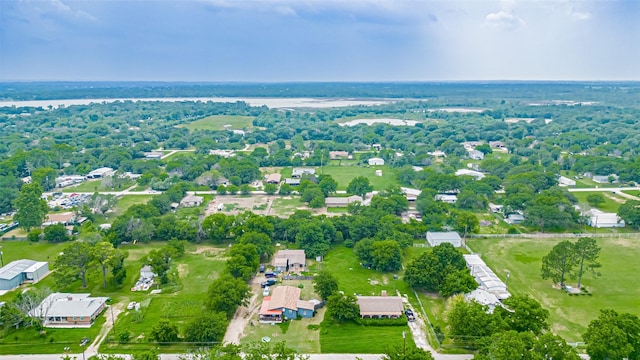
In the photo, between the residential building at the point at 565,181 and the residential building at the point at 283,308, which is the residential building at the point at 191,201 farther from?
the residential building at the point at 565,181

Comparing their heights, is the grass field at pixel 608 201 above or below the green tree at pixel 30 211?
below

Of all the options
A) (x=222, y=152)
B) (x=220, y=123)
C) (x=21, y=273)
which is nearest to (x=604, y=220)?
(x=21, y=273)

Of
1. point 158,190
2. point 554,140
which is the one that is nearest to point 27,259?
point 158,190

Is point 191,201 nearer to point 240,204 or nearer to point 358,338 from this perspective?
point 240,204

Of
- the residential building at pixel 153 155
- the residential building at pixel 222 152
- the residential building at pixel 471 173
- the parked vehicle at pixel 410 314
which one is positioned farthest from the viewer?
the residential building at pixel 222 152

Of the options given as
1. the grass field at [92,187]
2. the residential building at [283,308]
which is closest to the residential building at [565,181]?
the residential building at [283,308]

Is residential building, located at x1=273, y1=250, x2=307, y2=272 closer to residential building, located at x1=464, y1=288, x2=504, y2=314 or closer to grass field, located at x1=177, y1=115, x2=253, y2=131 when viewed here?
residential building, located at x1=464, y1=288, x2=504, y2=314

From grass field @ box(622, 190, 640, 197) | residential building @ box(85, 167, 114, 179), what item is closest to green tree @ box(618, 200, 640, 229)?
grass field @ box(622, 190, 640, 197)

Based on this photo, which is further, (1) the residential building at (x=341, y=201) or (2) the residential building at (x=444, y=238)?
(1) the residential building at (x=341, y=201)
